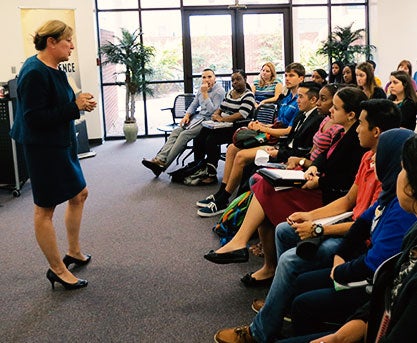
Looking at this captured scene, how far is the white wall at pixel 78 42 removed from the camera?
8.78 metres

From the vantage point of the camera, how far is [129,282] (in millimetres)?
3293

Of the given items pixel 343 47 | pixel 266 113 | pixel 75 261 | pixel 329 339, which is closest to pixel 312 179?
pixel 329 339

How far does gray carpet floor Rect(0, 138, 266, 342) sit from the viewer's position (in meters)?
2.71

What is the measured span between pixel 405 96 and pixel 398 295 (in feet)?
14.2

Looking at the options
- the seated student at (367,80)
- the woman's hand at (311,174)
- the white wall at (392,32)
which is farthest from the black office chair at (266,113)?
the white wall at (392,32)

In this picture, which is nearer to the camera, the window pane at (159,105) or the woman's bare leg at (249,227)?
the woman's bare leg at (249,227)

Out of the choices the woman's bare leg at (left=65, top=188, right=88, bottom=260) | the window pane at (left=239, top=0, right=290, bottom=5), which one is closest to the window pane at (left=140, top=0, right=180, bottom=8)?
the window pane at (left=239, top=0, right=290, bottom=5)

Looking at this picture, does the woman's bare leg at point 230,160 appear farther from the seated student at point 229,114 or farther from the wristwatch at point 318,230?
the wristwatch at point 318,230

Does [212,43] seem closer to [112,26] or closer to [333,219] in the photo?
[112,26]

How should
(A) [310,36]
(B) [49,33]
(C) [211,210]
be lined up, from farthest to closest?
(A) [310,36] → (C) [211,210] → (B) [49,33]

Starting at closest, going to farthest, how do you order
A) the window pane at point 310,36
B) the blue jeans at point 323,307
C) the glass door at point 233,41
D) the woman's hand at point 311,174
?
the blue jeans at point 323,307 < the woman's hand at point 311,174 < the glass door at point 233,41 < the window pane at point 310,36

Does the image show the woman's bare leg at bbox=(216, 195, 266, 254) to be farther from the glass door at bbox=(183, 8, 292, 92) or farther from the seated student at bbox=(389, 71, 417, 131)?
the glass door at bbox=(183, 8, 292, 92)

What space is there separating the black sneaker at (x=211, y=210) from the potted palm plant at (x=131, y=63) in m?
5.09

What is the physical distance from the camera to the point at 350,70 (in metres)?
7.04
